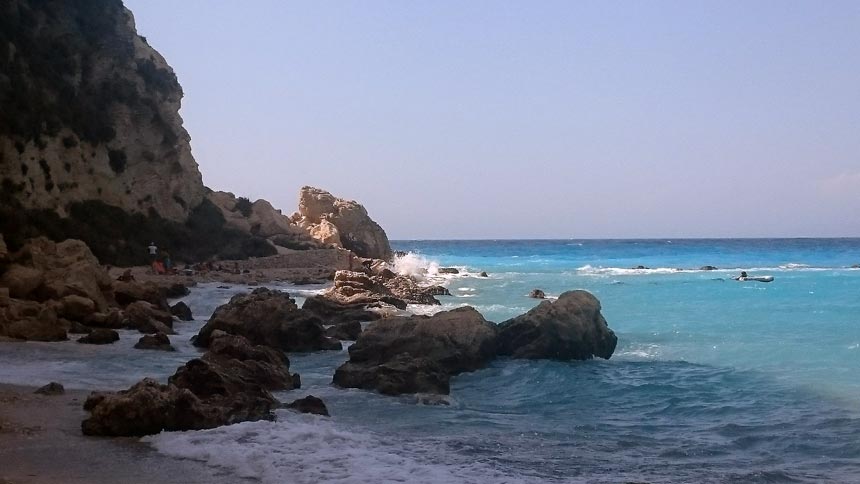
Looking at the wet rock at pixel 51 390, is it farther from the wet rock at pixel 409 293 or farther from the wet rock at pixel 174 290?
the wet rock at pixel 409 293

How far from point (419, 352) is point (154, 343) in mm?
4974

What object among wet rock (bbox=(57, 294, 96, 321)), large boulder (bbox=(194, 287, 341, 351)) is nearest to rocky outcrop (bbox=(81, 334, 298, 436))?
large boulder (bbox=(194, 287, 341, 351))

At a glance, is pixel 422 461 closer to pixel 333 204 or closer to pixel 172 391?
pixel 172 391

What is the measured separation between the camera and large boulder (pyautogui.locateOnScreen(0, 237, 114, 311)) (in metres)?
17.3

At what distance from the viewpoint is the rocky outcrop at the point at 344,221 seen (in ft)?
191

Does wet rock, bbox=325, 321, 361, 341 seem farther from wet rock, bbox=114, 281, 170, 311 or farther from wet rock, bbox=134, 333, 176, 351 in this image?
wet rock, bbox=134, 333, 176, 351

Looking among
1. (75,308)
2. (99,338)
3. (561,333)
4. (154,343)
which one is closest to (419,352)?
(561,333)

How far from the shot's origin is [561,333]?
674 inches

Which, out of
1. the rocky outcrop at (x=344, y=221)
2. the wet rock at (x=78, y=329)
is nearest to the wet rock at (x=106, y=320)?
the wet rock at (x=78, y=329)

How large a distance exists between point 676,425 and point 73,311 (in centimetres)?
1262

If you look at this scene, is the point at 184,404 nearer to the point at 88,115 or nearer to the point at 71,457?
the point at 71,457

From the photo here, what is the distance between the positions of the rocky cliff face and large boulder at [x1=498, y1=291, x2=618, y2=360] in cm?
2035

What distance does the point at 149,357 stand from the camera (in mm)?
14289

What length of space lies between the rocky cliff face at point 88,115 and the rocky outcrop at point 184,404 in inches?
877
